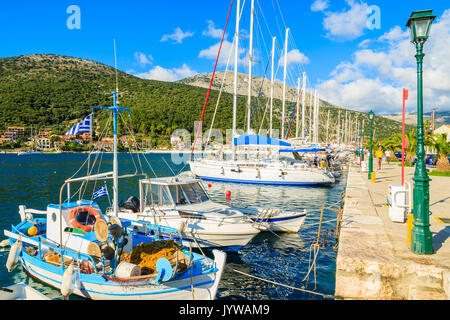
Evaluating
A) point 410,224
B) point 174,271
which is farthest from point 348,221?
point 174,271

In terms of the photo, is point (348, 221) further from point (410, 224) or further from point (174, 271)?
point (174, 271)

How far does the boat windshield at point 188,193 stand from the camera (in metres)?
11.8

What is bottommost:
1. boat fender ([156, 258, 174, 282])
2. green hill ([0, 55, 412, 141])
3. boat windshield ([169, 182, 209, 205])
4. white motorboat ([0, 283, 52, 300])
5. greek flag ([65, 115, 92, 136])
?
white motorboat ([0, 283, 52, 300])

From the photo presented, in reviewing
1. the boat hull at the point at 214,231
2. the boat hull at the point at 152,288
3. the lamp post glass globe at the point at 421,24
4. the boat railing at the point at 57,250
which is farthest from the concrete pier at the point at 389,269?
the boat railing at the point at 57,250

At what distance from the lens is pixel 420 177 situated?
6.63m

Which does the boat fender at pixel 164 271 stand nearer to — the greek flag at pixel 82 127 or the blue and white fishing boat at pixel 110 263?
the blue and white fishing boat at pixel 110 263

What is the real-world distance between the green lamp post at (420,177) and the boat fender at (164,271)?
546cm

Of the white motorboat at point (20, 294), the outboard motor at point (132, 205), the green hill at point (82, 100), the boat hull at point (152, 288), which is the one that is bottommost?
the boat hull at point (152, 288)

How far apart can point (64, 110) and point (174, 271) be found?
5631 inches

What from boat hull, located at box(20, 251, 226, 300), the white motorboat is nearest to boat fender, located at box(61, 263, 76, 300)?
boat hull, located at box(20, 251, 226, 300)

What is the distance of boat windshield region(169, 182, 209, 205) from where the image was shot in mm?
11802

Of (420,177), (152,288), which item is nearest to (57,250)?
(152,288)

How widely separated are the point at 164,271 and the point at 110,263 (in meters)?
2.35

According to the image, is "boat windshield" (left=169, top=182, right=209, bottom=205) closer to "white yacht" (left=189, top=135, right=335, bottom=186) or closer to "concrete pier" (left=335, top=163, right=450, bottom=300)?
"concrete pier" (left=335, top=163, right=450, bottom=300)
